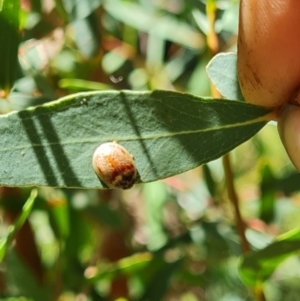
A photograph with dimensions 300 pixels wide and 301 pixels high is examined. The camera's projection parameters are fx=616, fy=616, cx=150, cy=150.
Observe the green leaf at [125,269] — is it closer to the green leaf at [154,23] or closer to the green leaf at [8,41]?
the green leaf at [8,41]

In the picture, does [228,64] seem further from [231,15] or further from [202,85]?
[202,85]

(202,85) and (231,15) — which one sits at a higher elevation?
(231,15)

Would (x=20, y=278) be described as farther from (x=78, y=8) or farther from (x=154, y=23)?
(x=154, y=23)

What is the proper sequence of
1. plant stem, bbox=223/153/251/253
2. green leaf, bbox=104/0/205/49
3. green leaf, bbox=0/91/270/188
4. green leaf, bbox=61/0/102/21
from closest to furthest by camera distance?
green leaf, bbox=0/91/270/188, plant stem, bbox=223/153/251/253, green leaf, bbox=61/0/102/21, green leaf, bbox=104/0/205/49

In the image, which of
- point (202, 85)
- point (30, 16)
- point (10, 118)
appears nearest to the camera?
point (10, 118)

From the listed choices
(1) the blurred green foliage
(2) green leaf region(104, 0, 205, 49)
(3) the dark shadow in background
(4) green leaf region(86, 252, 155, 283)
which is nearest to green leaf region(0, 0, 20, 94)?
(1) the blurred green foliage

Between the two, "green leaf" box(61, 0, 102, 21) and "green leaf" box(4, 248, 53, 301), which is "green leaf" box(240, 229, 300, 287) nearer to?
"green leaf" box(4, 248, 53, 301)

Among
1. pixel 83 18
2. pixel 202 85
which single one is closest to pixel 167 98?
pixel 83 18

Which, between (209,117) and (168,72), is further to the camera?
(168,72)

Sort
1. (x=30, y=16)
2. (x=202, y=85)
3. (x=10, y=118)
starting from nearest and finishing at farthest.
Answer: (x=10, y=118) → (x=30, y=16) → (x=202, y=85)
